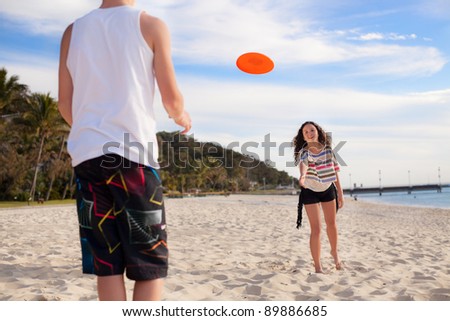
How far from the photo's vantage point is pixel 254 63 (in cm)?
395

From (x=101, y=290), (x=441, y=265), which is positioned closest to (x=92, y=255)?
(x=101, y=290)

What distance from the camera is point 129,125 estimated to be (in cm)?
167

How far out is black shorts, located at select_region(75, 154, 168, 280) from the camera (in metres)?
1.68

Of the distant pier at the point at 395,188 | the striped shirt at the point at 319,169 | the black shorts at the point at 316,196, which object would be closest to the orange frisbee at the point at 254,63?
the striped shirt at the point at 319,169

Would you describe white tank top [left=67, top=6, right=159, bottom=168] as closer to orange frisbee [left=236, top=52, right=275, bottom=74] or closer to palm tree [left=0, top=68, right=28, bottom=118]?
orange frisbee [left=236, top=52, right=275, bottom=74]

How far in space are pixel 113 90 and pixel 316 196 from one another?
10.7 feet

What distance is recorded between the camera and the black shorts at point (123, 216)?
1.68 m

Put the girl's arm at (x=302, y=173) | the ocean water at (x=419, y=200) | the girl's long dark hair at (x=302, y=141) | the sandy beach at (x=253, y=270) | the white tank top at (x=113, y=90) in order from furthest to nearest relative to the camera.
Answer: the ocean water at (x=419, y=200) → the girl's long dark hair at (x=302, y=141) → the girl's arm at (x=302, y=173) → the sandy beach at (x=253, y=270) → the white tank top at (x=113, y=90)

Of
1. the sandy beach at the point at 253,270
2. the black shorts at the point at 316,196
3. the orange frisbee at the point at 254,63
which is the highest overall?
the orange frisbee at the point at 254,63

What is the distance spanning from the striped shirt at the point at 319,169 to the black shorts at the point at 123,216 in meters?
3.04

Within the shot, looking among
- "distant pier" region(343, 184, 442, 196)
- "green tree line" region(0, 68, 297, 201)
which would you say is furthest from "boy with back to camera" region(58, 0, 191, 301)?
"distant pier" region(343, 184, 442, 196)

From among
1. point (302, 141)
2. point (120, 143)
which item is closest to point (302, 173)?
point (302, 141)

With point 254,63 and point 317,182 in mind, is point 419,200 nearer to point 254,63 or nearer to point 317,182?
Result: point 317,182

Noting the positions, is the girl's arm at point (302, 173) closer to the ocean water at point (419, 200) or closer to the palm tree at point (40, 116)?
the palm tree at point (40, 116)
